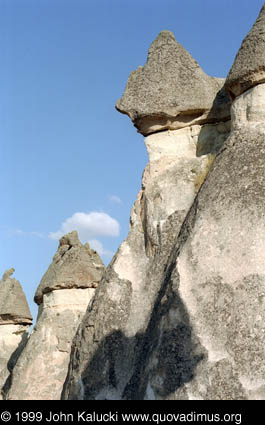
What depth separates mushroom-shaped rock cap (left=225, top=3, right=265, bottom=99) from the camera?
616 centimetres

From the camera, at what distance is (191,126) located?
7.76 metres

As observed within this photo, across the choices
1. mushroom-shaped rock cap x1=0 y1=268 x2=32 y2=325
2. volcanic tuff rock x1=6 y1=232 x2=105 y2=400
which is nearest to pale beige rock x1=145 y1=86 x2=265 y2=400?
volcanic tuff rock x1=6 y1=232 x2=105 y2=400

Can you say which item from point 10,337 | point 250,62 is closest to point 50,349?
point 10,337

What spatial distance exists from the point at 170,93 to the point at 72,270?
14.3 feet

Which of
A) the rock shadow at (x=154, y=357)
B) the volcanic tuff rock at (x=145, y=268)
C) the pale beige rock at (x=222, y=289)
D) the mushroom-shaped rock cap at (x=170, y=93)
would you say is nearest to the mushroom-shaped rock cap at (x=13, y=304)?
the volcanic tuff rock at (x=145, y=268)

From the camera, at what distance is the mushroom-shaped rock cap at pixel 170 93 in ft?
24.9

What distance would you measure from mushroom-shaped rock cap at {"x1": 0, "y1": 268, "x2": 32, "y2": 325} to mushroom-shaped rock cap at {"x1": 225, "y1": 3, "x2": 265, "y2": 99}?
342 inches

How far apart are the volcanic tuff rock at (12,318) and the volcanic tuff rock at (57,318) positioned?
8.21 feet

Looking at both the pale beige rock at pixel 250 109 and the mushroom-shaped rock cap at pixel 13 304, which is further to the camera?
the mushroom-shaped rock cap at pixel 13 304

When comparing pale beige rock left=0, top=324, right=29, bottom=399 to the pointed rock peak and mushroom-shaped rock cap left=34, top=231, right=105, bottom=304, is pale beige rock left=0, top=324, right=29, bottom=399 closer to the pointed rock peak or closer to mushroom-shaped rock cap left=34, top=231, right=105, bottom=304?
the pointed rock peak

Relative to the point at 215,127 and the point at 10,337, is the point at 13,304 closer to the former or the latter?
the point at 10,337

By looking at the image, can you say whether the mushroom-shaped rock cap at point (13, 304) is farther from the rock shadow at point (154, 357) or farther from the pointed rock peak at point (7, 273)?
the rock shadow at point (154, 357)

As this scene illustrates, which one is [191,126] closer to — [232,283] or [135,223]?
[135,223]
